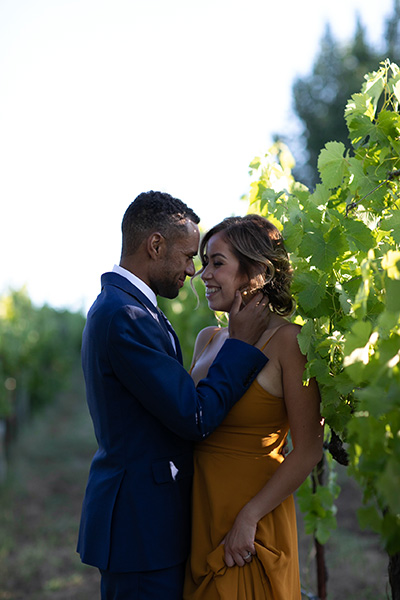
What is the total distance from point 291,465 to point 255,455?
7.9 inches

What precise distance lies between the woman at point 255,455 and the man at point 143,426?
7 centimetres

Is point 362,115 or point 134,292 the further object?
point 134,292

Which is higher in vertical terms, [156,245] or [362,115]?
[362,115]

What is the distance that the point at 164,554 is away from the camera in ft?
7.04

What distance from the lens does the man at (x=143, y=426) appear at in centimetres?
206

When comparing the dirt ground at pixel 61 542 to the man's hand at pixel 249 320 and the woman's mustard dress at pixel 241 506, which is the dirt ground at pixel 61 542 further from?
the man's hand at pixel 249 320

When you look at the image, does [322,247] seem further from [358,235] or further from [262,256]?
[262,256]

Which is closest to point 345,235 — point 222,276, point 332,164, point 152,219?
point 332,164

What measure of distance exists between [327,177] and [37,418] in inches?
572

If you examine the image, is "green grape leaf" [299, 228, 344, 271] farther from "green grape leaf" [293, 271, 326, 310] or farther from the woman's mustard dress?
the woman's mustard dress

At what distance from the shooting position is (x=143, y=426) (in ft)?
7.13

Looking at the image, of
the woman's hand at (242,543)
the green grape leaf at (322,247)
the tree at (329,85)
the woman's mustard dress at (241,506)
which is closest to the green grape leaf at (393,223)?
the green grape leaf at (322,247)

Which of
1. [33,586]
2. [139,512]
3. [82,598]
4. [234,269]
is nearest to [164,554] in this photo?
[139,512]

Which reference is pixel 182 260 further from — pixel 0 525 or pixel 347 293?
pixel 0 525
